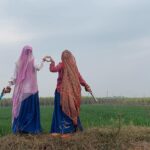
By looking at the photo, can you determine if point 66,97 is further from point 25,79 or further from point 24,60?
point 24,60

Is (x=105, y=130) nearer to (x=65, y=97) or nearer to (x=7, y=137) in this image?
(x=65, y=97)

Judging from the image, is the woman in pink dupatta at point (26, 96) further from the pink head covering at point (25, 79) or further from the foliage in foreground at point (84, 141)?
the foliage in foreground at point (84, 141)

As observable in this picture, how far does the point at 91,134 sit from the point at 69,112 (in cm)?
61

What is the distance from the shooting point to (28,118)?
9.44 metres

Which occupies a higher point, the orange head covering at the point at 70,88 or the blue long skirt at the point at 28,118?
the orange head covering at the point at 70,88

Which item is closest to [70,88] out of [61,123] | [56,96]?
[56,96]

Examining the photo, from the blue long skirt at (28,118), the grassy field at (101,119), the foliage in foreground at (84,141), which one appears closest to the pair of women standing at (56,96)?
the blue long skirt at (28,118)

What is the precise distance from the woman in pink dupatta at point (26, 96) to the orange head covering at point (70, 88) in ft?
1.66

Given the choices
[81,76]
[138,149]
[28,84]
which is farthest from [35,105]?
[138,149]

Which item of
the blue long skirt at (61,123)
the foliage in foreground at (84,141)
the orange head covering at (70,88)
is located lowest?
the foliage in foreground at (84,141)

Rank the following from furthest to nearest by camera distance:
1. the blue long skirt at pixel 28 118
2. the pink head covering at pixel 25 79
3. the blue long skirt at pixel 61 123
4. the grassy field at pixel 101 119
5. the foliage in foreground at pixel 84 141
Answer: the grassy field at pixel 101 119 → the pink head covering at pixel 25 79 → the blue long skirt at pixel 28 118 → the blue long skirt at pixel 61 123 → the foliage in foreground at pixel 84 141

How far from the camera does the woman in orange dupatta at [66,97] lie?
9.34 m

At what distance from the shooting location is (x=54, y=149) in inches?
338

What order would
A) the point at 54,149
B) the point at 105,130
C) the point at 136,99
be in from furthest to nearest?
the point at 136,99, the point at 105,130, the point at 54,149
